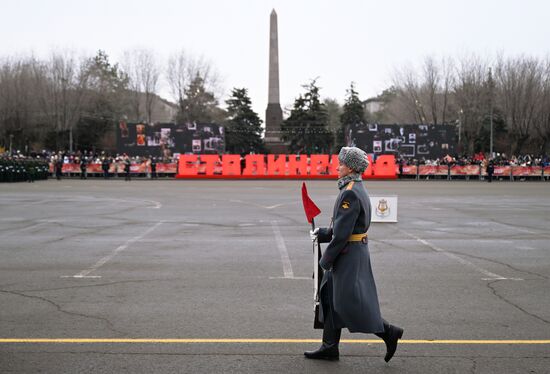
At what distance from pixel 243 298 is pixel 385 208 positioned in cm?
921

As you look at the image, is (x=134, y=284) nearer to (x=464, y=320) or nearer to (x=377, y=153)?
(x=464, y=320)

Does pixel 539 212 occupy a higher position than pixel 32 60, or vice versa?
pixel 32 60

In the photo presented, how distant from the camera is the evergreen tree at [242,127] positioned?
75438 mm

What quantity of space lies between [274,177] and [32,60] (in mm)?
36823

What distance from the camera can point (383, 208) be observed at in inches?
637

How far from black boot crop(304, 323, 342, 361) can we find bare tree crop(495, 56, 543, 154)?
202 ft

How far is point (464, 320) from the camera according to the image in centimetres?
662

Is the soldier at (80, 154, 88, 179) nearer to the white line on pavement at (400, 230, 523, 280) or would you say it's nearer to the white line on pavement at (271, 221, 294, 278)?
the white line on pavement at (271, 221, 294, 278)

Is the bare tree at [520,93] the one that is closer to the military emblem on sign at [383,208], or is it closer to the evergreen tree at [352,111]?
the evergreen tree at [352,111]

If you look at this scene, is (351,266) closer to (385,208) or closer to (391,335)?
(391,335)

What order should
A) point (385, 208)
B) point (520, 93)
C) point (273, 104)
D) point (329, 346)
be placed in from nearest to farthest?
point (329, 346), point (385, 208), point (520, 93), point (273, 104)

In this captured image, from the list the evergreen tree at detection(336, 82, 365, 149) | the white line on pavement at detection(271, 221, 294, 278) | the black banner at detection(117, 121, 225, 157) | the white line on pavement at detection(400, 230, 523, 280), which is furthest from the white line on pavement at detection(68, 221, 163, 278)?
the evergreen tree at detection(336, 82, 365, 149)

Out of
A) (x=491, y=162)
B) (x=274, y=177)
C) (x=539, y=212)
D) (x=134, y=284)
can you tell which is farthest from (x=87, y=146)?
(x=134, y=284)

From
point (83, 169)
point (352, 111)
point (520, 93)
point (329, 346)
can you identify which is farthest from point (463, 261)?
point (352, 111)
